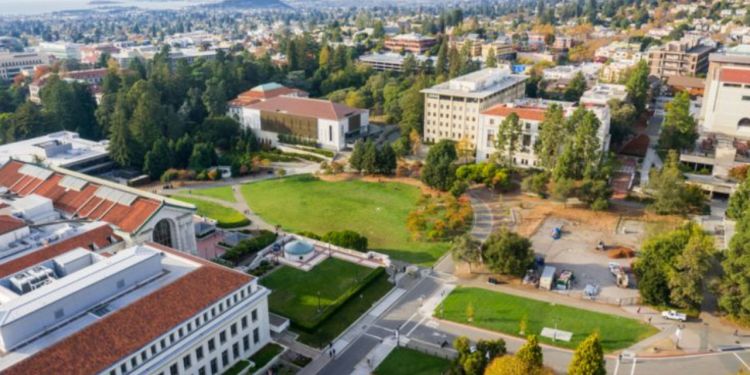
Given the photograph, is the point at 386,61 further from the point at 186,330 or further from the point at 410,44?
the point at 186,330

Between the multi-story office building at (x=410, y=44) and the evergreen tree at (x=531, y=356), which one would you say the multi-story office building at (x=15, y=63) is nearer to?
the multi-story office building at (x=410, y=44)

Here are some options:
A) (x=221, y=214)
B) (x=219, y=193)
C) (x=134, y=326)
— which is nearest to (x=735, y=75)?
(x=221, y=214)

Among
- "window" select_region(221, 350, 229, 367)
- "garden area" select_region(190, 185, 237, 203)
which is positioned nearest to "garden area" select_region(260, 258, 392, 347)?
"window" select_region(221, 350, 229, 367)

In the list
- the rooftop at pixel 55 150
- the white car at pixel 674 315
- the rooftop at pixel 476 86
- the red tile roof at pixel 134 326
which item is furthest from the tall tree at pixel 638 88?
the rooftop at pixel 55 150

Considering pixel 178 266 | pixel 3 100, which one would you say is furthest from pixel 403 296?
pixel 3 100

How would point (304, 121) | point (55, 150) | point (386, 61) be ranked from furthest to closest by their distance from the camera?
point (386, 61) → point (304, 121) → point (55, 150)

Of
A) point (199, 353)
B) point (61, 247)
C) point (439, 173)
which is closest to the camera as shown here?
point (199, 353)

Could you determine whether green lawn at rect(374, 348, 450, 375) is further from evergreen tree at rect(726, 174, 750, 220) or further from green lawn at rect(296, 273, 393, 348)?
evergreen tree at rect(726, 174, 750, 220)

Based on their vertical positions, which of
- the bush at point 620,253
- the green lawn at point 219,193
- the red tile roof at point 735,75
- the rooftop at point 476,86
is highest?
the red tile roof at point 735,75
